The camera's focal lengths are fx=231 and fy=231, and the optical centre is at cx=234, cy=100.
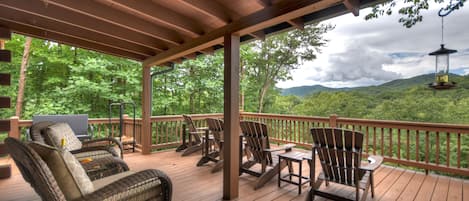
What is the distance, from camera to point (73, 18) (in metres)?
3.29

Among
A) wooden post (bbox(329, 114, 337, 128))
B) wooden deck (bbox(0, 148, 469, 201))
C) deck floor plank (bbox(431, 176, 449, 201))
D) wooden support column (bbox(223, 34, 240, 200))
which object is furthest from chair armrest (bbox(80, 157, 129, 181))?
wooden post (bbox(329, 114, 337, 128))

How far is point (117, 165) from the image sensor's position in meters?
2.91

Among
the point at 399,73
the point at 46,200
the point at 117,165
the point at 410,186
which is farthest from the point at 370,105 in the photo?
the point at 46,200

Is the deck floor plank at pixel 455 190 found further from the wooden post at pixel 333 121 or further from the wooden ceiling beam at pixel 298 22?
the wooden ceiling beam at pixel 298 22

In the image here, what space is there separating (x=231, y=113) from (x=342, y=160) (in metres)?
1.50

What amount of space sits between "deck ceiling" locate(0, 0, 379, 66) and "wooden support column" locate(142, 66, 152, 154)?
124 cm

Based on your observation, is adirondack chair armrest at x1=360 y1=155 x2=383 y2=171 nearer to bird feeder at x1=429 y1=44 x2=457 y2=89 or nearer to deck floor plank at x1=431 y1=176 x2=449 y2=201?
deck floor plank at x1=431 y1=176 x2=449 y2=201

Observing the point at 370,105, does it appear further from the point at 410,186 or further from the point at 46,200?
the point at 46,200

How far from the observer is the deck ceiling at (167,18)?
8.40ft

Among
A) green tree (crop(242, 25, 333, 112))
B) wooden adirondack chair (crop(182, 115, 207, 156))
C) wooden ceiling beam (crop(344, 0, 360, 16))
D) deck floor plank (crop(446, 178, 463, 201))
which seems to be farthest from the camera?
green tree (crop(242, 25, 333, 112))

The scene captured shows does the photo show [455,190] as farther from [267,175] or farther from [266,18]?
[266,18]

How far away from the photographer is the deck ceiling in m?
2.56

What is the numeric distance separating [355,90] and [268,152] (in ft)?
25.1

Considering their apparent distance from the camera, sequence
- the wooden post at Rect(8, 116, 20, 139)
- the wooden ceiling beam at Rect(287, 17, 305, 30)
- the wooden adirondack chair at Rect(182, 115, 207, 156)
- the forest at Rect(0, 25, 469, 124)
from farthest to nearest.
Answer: the forest at Rect(0, 25, 469, 124) → the wooden adirondack chair at Rect(182, 115, 207, 156) → the wooden post at Rect(8, 116, 20, 139) → the wooden ceiling beam at Rect(287, 17, 305, 30)
